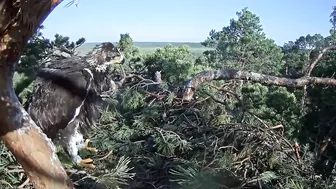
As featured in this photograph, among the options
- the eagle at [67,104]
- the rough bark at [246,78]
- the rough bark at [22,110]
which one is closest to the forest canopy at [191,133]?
the rough bark at [246,78]

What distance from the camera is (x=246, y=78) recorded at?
14.4 ft

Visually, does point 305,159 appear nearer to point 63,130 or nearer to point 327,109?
point 63,130

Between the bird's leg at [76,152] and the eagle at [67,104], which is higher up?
the eagle at [67,104]

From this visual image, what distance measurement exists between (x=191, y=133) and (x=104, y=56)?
118 cm

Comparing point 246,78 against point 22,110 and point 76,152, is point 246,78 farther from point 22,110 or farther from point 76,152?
point 22,110

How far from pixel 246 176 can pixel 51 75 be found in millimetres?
1913

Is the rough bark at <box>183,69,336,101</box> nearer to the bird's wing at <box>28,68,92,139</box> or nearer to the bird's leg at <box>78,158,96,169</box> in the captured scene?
the bird's wing at <box>28,68,92,139</box>

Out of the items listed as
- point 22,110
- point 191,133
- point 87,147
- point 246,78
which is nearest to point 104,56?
point 87,147

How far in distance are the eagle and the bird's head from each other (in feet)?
0.40

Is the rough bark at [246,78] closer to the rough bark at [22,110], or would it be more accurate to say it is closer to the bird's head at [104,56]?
the bird's head at [104,56]

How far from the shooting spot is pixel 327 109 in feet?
21.2

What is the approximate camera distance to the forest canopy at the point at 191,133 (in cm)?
281

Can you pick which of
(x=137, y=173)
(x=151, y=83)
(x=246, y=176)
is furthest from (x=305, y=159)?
(x=151, y=83)

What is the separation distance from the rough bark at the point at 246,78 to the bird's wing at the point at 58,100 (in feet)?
3.73
